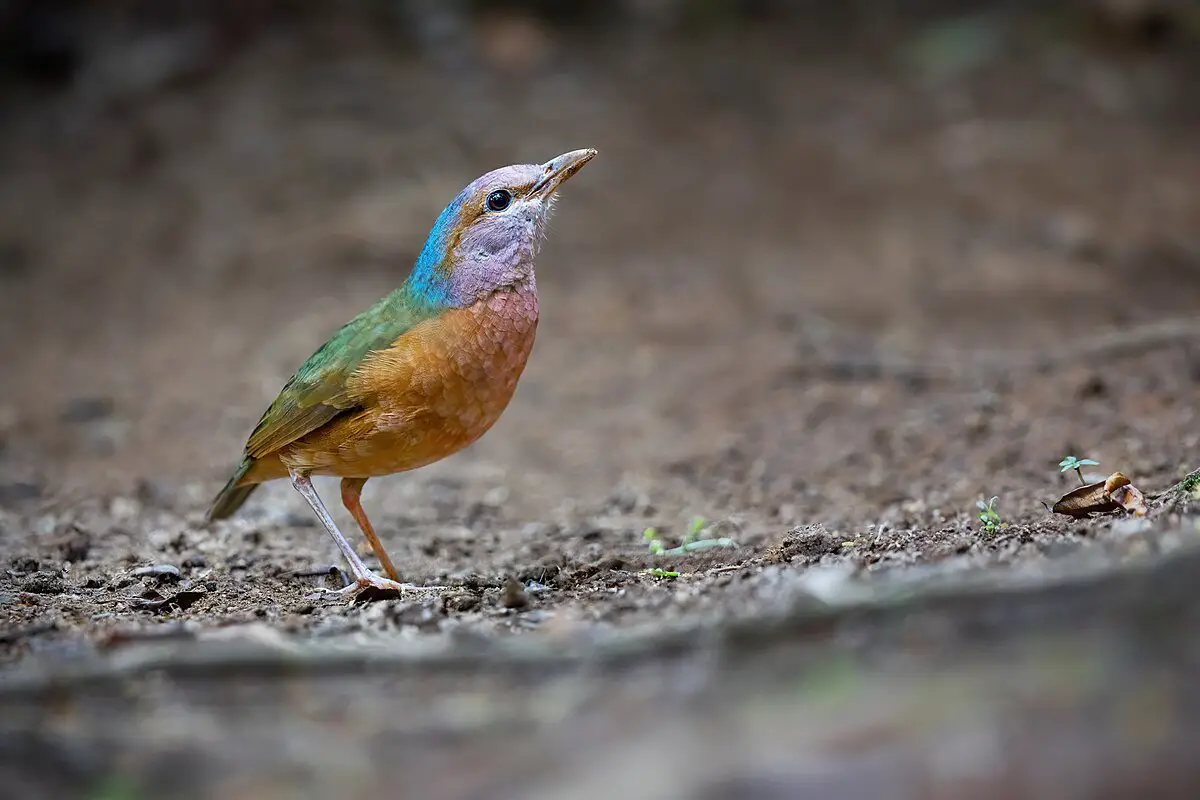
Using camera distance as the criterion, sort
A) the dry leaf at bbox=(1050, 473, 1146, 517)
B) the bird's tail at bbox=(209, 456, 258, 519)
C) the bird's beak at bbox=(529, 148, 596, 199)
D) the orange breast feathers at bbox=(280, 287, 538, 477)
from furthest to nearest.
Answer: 1. the bird's tail at bbox=(209, 456, 258, 519)
2. the bird's beak at bbox=(529, 148, 596, 199)
3. the orange breast feathers at bbox=(280, 287, 538, 477)
4. the dry leaf at bbox=(1050, 473, 1146, 517)

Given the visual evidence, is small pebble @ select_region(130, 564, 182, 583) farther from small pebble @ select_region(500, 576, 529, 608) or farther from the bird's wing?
small pebble @ select_region(500, 576, 529, 608)

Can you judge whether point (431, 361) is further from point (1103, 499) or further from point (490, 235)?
point (1103, 499)

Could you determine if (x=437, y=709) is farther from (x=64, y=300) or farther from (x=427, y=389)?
(x=64, y=300)

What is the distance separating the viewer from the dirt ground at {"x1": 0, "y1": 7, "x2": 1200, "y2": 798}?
8.80ft

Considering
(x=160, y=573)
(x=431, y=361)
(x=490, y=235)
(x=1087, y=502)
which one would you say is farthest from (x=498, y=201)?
(x=1087, y=502)

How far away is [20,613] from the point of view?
4.07 meters

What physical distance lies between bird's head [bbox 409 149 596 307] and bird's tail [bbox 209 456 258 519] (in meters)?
1.21

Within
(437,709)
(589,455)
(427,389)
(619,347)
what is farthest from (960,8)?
(437,709)

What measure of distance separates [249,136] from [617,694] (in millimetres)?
9431

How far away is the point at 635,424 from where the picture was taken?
763 centimetres

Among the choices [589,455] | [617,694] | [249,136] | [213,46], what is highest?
[213,46]

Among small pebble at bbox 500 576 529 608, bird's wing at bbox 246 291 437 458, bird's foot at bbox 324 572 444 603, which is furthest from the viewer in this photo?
bird's wing at bbox 246 291 437 458

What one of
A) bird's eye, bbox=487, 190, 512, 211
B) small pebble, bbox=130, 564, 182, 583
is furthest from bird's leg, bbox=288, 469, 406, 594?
bird's eye, bbox=487, 190, 512, 211

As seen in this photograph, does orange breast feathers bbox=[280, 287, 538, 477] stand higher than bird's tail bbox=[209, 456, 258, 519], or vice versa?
orange breast feathers bbox=[280, 287, 538, 477]
